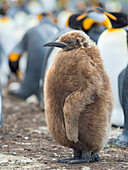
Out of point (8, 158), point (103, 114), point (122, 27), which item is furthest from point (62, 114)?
point (122, 27)

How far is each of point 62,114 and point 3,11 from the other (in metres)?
11.3

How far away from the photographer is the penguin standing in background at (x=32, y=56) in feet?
25.3

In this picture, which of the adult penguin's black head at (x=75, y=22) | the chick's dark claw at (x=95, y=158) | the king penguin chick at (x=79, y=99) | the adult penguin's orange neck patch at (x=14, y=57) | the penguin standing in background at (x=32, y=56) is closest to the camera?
the king penguin chick at (x=79, y=99)

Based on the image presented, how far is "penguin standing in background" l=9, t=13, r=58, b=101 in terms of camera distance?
25.3 feet

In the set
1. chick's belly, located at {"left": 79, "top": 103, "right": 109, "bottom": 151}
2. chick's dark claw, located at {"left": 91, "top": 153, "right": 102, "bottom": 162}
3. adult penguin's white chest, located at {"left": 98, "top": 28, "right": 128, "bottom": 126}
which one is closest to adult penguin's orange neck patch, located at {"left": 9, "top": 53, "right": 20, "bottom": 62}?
adult penguin's white chest, located at {"left": 98, "top": 28, "right": 128, "bottom": 126}

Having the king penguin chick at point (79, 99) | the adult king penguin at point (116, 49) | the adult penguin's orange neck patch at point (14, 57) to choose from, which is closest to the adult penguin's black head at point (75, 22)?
the adult king penguin at point (116, 49)

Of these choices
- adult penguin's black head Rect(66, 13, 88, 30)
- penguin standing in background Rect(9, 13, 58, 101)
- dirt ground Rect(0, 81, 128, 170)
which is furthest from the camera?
penguin standing in background Rect(9, 13, 58, 101)

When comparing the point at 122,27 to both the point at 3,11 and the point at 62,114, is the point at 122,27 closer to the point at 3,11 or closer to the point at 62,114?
the point at 62,114

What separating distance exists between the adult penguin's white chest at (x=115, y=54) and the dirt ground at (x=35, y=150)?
31cm

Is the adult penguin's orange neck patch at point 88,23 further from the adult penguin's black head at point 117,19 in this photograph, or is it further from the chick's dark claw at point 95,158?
the chick's dark claw at point 95,158

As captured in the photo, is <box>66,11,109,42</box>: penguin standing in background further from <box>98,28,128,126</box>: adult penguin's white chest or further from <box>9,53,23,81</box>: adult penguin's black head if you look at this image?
<box>9,53,23,81</box>: adult penguin's black head

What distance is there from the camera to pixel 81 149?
3285mm

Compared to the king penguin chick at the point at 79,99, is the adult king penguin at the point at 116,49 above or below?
above

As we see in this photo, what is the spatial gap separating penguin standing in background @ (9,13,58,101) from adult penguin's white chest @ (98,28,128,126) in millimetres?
2198
